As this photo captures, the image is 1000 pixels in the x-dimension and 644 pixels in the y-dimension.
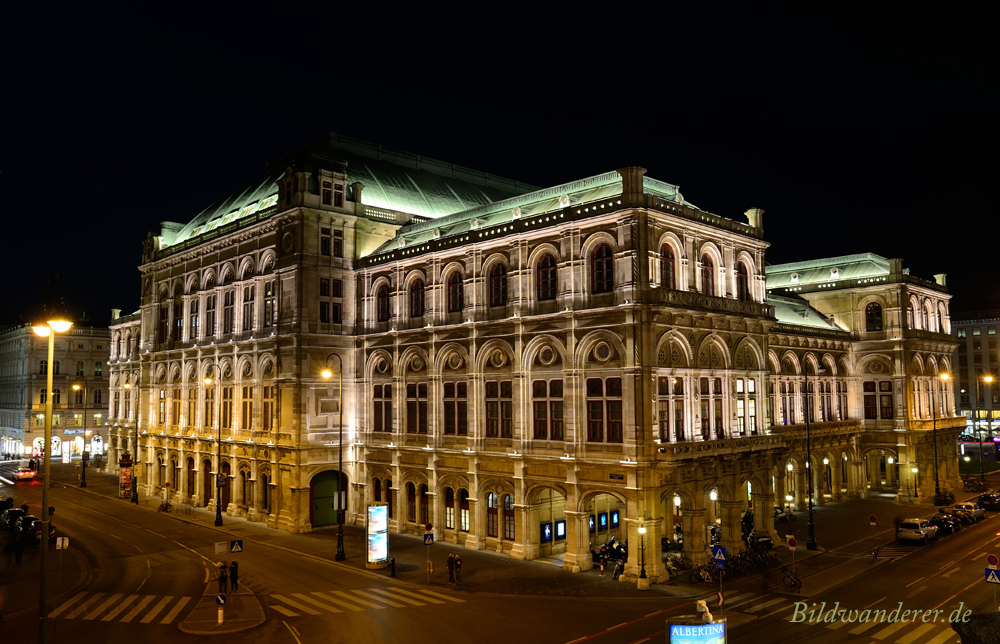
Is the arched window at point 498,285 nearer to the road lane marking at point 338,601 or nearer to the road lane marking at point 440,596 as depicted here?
the road lane marking at point 440,596

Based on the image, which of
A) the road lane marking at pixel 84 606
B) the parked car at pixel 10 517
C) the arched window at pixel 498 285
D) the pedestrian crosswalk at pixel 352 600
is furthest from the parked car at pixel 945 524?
the parked car at pixel 10 517

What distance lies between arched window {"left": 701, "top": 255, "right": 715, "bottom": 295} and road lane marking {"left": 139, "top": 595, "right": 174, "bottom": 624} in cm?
3161

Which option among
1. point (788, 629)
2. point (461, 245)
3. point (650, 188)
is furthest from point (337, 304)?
point (788, 629)

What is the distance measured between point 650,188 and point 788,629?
24.8 m

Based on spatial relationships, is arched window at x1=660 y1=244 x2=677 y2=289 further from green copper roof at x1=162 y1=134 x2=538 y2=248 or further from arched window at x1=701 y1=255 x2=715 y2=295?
green copper roof at x1=162 y1=134 x2=538 y2=248

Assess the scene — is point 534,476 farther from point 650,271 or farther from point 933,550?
point 933,550

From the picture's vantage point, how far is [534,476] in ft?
136

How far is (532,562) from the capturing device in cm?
4059

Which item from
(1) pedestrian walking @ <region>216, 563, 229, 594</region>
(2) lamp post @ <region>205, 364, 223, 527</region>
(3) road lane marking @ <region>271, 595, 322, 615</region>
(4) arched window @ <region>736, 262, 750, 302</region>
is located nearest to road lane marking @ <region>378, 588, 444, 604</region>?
(3) road lane marking @ <region>271, 595, 322, 615</region>

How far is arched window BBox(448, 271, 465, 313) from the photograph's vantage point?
48219mm

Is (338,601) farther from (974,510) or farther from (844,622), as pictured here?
(974,510)

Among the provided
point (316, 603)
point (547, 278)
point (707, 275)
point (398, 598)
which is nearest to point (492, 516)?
point (398, 598)

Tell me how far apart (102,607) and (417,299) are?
26474 millimetres

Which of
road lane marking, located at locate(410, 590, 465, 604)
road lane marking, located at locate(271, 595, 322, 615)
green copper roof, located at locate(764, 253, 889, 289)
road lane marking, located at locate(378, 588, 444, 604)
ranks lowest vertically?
road lane marking, located at locate(410, 590, 465, 604)
